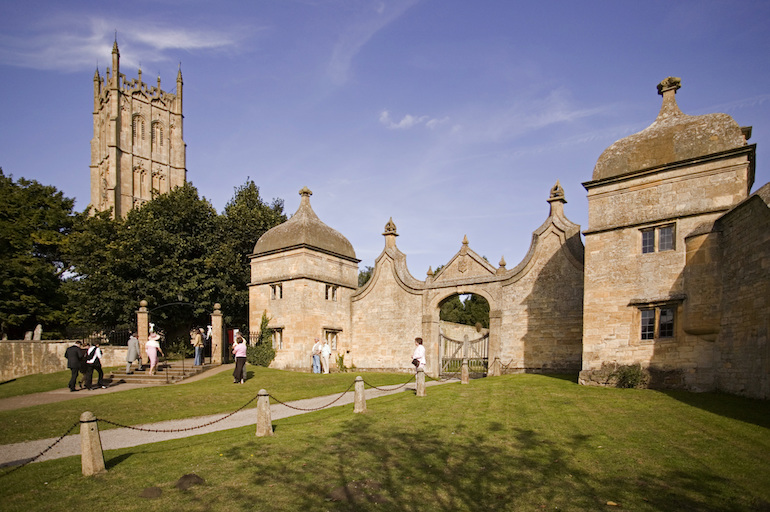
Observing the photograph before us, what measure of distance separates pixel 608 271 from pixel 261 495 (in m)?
12.3

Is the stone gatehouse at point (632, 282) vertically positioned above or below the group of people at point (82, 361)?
above

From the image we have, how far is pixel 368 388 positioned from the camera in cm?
1788

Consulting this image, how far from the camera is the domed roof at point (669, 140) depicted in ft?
44.2

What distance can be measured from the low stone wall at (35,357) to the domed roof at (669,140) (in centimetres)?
2282

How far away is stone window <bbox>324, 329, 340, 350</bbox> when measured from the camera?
24188mm

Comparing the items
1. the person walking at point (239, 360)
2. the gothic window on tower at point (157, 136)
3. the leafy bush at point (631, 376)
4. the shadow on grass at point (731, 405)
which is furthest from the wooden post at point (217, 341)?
the gothic window on tower at point (157, 136)

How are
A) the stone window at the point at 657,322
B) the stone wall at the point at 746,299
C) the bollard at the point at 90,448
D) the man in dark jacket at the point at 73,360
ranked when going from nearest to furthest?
the bollard at the point at 90,448 → the stone wall at the point at 746,299 → the stone window at the point at 657,322 → the man in dark jacket at the point at 73,360

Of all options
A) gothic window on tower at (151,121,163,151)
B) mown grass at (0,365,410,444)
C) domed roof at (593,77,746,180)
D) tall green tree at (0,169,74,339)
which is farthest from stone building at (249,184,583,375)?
gothic window on tower at (151,121,163,151)

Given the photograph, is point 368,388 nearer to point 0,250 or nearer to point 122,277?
point 122,277

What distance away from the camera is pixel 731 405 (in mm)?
10688

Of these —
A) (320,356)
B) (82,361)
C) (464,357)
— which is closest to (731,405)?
(464,357)

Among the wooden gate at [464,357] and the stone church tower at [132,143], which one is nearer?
the wooden gate at [464,357]

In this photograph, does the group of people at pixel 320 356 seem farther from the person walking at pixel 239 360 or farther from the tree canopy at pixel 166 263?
the tree canopy at pixel 166 263

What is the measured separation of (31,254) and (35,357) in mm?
13319
